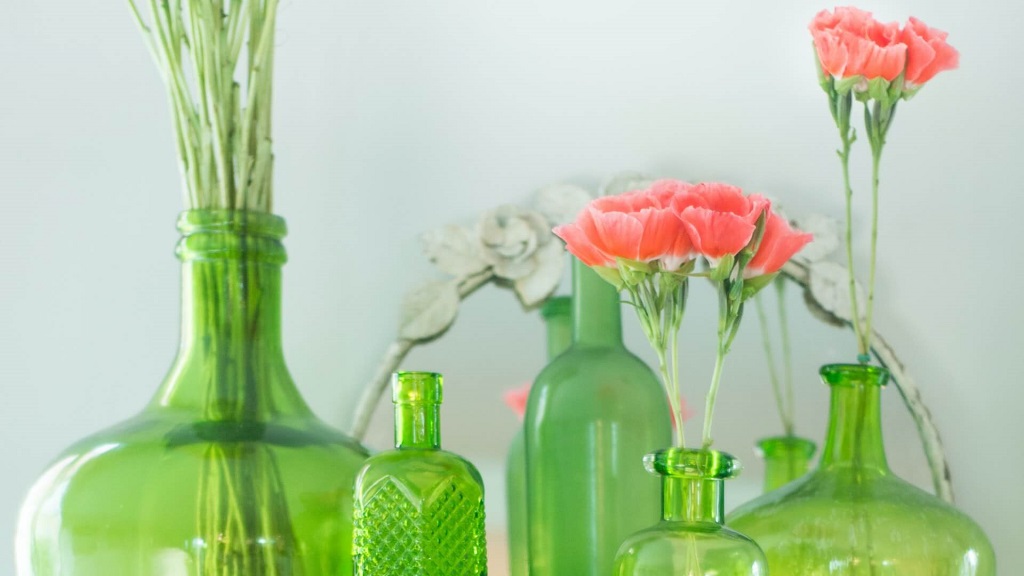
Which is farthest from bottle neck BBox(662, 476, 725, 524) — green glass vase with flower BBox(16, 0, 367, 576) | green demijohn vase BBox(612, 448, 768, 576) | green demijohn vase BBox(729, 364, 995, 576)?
green glass vase with flower BBox(16, 0, 367, 576)

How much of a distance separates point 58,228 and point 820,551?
28.9 inches

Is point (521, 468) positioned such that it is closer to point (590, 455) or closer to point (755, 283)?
point (590, 455)

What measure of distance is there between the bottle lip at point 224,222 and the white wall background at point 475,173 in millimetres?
261

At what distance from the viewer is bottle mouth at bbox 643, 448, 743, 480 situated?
62 centimetres

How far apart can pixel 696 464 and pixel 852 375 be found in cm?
19

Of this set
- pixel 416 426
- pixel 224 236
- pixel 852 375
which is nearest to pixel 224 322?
pixel 224 236

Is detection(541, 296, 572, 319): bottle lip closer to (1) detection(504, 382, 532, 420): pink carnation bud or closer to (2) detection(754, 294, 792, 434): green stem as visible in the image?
(1) detection(504, 382, 532, 420): pink carnation bud

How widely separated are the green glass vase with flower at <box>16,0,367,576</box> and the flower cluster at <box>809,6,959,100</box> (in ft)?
1.32

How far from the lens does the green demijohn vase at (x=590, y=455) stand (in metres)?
0.76

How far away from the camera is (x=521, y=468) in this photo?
0.91 metres

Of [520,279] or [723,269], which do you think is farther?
[520,279]

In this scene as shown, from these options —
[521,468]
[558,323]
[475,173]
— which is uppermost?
[475,173]

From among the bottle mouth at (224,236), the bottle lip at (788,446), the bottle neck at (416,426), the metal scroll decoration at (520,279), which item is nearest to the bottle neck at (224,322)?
the bottle mouth at (224,236)

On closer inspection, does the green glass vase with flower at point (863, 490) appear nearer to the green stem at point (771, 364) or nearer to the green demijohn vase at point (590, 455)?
the green demijohn vase at point (590, 455)
